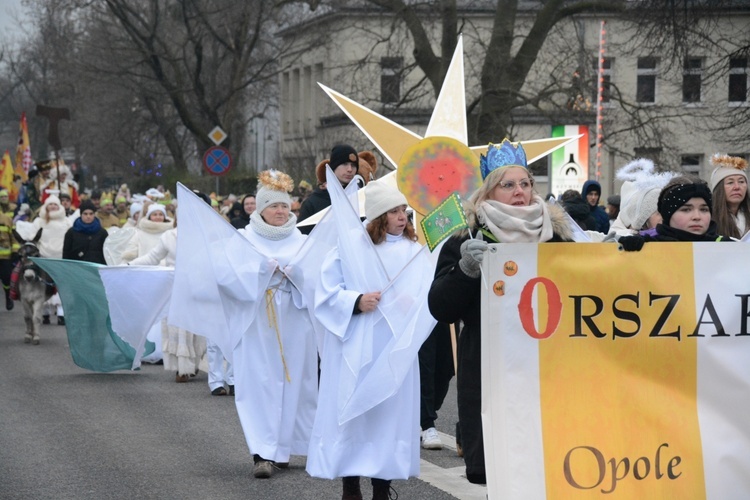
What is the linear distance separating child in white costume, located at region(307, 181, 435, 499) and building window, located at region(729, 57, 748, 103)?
38.8 ft

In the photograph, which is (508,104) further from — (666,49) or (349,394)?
(349,394)

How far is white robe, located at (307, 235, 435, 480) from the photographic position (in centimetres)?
692

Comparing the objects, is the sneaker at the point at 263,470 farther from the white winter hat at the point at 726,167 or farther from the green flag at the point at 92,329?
the green flag at the point at 92,329

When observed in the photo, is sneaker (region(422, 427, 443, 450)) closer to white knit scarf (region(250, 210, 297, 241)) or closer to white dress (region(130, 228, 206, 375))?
white knit scarf (region(250, 210, 297, 241))

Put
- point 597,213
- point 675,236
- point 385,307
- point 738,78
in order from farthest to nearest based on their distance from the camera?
point 738,78 < point 597,213 < point 385,307 < point 675,236

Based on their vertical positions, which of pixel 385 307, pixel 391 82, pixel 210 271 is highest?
pixel 391 82

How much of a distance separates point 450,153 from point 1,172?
34.1 metres

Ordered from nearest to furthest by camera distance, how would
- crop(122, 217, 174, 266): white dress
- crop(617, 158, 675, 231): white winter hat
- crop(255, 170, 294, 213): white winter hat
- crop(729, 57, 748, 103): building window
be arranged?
crop(617, 158, 675, 231): white winter hat
crop(255, 170, 294, 213): white winter hat
crop(122, 217, 174, 266): white dress
crop(729, 57, 748, 103): building window

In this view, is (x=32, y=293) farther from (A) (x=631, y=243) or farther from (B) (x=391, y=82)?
(A) (x=631, y=243)

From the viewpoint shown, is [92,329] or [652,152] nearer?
[92,329]

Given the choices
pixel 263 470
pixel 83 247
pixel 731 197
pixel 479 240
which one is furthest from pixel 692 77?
pixel 479 240

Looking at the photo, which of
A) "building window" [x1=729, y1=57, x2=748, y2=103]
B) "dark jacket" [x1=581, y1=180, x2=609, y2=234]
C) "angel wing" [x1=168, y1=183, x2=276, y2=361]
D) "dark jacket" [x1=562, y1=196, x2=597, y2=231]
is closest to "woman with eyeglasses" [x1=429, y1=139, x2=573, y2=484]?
"angel wing" [x1=168, y1=183, x2=276, y2=361]

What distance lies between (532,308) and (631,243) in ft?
1.49

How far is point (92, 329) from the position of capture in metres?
14.3
